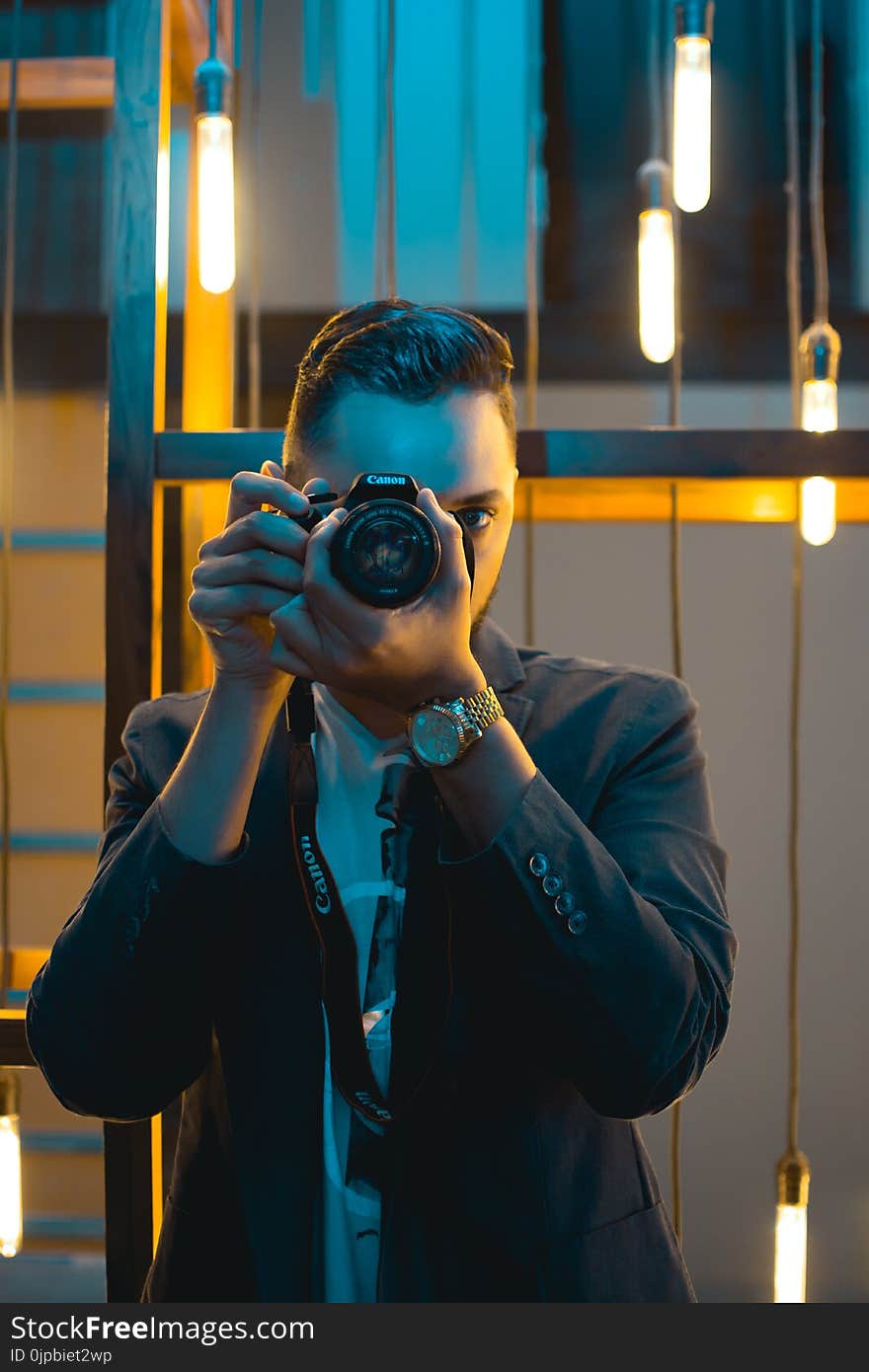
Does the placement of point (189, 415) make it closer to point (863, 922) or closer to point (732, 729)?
point (732, 729)

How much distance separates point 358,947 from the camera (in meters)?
0.73

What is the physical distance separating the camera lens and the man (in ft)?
0.03

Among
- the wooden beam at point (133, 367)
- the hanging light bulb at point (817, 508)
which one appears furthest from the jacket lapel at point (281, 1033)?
the hanging light bulb at point (817, 508)

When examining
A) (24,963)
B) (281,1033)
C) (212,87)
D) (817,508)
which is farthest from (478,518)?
(24,963)

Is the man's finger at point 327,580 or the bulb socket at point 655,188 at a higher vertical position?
the bulb socket at point 655,188

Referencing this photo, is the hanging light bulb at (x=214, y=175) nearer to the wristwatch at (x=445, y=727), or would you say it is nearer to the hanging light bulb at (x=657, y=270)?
the hanging light bulb at (x=657, y=270)

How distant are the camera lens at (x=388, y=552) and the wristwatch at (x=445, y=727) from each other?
0.07 meters

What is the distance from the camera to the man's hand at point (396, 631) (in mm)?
615

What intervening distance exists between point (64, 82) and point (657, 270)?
3.05 feet

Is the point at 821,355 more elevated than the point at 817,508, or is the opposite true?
the point at 821,355

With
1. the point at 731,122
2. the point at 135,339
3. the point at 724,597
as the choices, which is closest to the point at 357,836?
the point at 135,339

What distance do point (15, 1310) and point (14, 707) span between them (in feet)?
4.87

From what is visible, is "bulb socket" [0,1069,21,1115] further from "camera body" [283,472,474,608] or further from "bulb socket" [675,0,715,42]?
"bulb socket" [675,0,715,42]

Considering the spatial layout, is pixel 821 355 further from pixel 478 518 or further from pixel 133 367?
pixel 133 367
